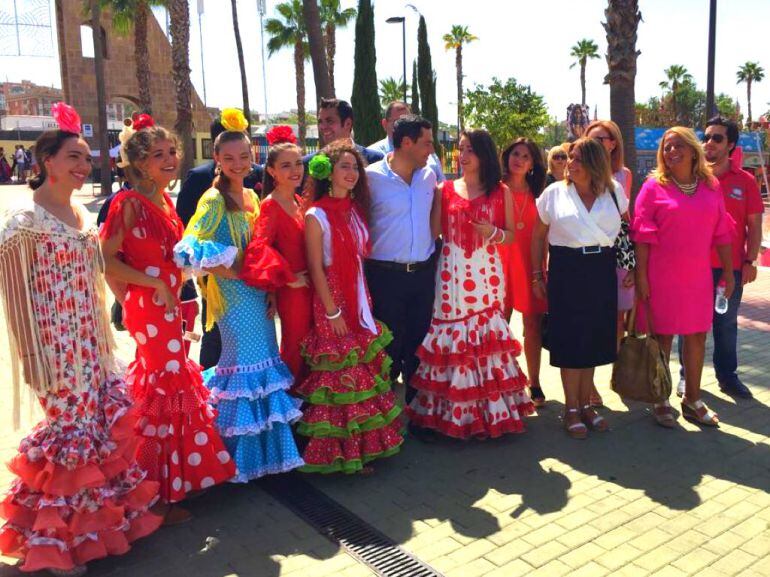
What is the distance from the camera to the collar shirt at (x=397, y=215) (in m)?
4.30

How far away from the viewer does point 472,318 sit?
14.8 ft

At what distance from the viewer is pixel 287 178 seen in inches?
152

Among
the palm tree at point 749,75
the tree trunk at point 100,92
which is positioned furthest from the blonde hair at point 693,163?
the palm tree at point 749,75

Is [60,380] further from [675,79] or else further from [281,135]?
[675,79]

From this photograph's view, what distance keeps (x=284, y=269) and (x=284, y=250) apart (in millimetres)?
238

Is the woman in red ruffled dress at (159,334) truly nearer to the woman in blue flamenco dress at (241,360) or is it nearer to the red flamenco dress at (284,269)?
the woman in blue flamenco dress at (241,360)

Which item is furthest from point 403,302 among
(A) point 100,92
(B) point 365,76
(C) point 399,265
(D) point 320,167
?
(A) point 100,92

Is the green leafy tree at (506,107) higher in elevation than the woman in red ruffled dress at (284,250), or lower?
higher

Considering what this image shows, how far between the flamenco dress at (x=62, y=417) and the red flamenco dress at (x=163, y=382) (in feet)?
0.85

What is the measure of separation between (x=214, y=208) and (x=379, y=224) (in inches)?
44.0

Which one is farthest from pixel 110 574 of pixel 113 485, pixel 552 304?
pixel 552 304

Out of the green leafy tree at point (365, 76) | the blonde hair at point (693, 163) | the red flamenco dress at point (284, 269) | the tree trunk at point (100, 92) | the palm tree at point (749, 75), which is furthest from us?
the palm tree at point (749, 75)

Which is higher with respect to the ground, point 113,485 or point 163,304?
point 163,304

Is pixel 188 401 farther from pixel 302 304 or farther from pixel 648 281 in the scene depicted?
pixel 648 281
